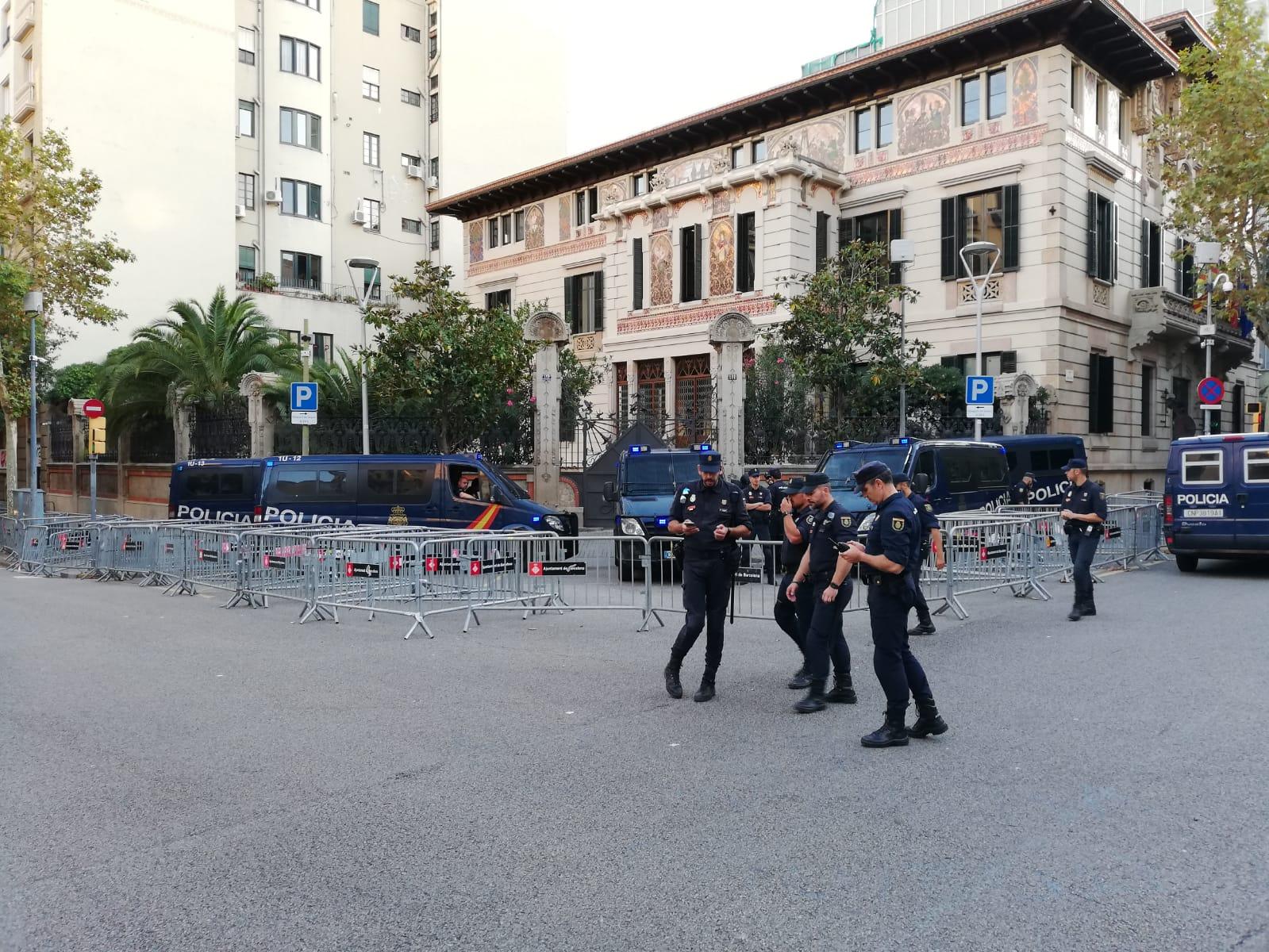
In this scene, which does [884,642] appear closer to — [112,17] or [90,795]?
[90,795]

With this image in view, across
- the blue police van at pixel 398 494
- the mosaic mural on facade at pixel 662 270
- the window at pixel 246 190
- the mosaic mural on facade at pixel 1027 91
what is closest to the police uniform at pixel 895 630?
the blue police van at pixel 398 494

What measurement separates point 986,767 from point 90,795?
4.99 meters

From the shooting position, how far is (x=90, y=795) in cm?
550

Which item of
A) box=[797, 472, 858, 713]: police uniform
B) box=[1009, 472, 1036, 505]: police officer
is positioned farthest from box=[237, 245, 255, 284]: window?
box=[797, 472, 858, 713]: police uniform

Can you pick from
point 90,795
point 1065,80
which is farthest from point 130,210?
point 90,795

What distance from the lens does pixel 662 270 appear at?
3381 cm

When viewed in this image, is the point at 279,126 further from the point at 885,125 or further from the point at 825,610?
the point at 825,610

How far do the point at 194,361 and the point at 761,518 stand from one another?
17.9 meters

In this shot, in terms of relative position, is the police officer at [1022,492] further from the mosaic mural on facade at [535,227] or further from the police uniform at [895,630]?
the mosaic mural on facade at [535,227]

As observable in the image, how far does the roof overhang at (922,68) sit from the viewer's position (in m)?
26.5

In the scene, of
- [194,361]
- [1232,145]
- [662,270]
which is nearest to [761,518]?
[1232,145]

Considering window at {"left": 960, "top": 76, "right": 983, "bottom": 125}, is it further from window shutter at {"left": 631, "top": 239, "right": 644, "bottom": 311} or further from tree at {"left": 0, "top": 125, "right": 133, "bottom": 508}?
tree at {"left": 0, "top": 125, "right": 133, "bottom": 508}

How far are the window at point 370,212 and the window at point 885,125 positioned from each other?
82.8 feet

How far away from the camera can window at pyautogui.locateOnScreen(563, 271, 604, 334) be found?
125 ft
